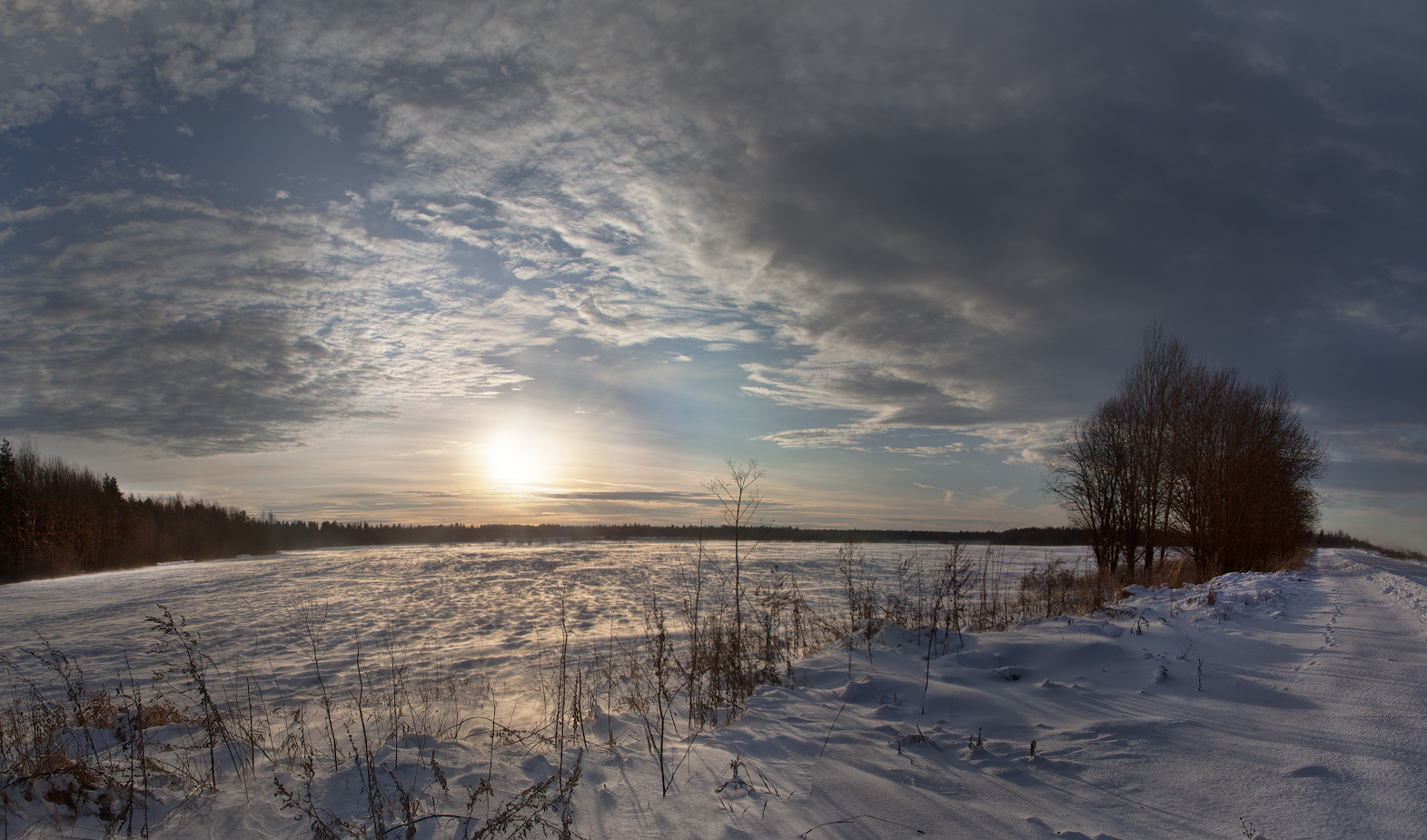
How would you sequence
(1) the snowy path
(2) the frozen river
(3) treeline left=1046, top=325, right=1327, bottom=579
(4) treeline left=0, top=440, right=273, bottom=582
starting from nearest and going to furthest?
(1) the snowy path, (2) the frozen river, (3) treeline left=1046, top=325, right=1327, bottom=579, (4) treeline left=0, top=440, right=273, bottom=582

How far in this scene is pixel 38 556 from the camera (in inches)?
1528

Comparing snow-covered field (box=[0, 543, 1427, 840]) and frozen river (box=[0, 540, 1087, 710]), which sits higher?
snow-covered field (box=[0, 543, 1427, 840])

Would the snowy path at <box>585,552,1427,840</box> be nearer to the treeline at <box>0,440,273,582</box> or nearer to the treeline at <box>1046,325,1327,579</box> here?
the treeline at <box>1046,325,1327,579</box>

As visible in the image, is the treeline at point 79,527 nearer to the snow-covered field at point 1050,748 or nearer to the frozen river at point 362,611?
the frozen river at point 362,611

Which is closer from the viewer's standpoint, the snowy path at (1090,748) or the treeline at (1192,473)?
the snowy path at (1090,748)

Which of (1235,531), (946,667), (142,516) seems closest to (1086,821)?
(946,667)

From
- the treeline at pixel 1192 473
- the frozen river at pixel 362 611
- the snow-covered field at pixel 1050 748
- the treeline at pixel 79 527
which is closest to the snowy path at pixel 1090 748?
the snow-covered field at pixel 1050 748

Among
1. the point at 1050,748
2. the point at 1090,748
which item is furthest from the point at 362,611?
the point at 1090,748

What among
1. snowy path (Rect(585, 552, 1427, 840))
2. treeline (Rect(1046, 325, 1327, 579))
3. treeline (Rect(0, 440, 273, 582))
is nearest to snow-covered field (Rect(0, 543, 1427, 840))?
snowy path (Rect(585, 552, 1427, 840))

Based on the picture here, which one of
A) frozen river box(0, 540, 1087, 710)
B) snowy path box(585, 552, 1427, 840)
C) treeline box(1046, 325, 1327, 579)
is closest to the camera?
snowy path box(585, 552, 1427, 840)

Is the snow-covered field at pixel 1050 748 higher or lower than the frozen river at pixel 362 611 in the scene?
higher

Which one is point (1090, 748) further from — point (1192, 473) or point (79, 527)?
point (79, 527)

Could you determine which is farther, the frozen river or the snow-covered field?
the frozen river

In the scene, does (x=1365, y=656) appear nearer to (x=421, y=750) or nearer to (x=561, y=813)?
(x=561, y=813)
